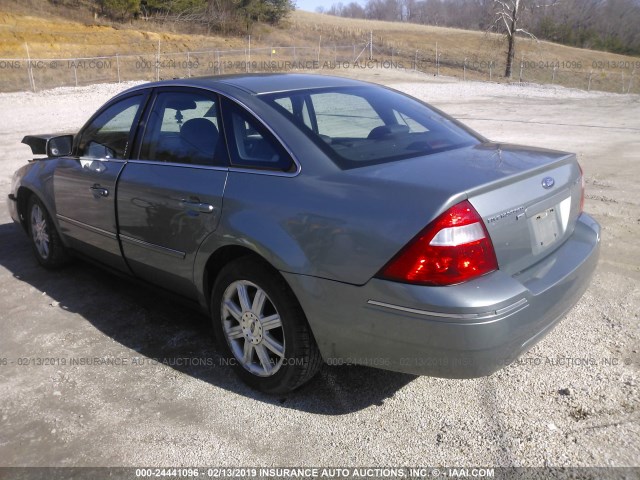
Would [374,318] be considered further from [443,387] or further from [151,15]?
[151,15]

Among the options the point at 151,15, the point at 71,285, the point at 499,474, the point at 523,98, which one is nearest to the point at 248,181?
the point at 499,474

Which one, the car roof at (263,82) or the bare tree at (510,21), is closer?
the car roof at (263,82)

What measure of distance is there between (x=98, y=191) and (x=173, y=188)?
97cm

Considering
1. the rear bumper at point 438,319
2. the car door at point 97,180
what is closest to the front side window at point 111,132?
the car door at point 97,180

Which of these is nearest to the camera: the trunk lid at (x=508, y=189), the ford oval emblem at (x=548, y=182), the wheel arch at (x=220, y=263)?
the trunk lid at (x=508, y=189)

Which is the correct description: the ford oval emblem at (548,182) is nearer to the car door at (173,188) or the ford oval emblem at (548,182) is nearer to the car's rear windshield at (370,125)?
the car's rear windshield at (370,125)

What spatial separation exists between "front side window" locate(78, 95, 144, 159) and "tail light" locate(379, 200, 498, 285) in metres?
2.42

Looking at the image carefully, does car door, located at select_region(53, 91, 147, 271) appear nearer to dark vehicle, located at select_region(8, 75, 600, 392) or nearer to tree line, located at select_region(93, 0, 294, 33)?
dark vehicle, located at select_region(8, 75, 600, 392)

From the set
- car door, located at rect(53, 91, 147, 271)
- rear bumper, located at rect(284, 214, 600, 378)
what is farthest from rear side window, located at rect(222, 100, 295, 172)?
car door, located at rect(53, 91, 147, 271)

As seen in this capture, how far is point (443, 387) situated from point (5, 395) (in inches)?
98.8

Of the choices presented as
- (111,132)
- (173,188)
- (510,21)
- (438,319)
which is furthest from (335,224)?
(510,21)

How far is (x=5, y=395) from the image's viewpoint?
3355 millimetres

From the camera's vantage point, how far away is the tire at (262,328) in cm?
298

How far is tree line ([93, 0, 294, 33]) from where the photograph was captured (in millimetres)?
45281
